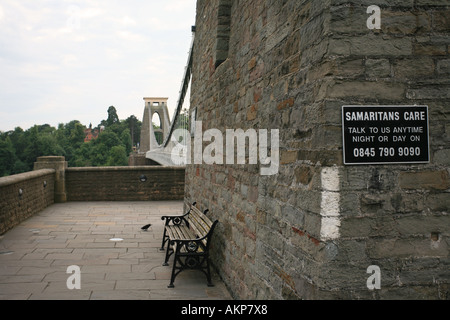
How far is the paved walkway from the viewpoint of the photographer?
13.1 ft

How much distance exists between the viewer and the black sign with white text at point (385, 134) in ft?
6.93

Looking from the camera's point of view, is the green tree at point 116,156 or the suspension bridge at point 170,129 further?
the green tree at point 116,156

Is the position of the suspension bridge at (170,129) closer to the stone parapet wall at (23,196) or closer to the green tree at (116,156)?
the stone parapet wall at (23,196)

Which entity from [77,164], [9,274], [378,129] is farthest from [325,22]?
[77,164]

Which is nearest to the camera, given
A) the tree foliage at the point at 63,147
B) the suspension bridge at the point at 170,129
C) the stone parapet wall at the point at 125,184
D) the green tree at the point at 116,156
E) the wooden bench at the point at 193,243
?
the wooden bench at the point at 193,243

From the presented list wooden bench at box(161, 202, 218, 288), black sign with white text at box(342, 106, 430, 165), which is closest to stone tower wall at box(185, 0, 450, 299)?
black sign with white text at box(342, 106, 430, 165)

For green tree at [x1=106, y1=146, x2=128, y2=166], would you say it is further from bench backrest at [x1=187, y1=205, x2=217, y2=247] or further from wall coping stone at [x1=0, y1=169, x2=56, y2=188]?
bench backrest at [x1=187, y1=205, x2=217, y2=247]

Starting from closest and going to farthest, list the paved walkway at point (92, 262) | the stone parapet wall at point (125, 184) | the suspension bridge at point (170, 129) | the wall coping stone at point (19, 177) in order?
the paved walkway at point (92, 262), the wall coping stone at point (19, 177), the stone parapet wall at point (125, 184), the suspension bridge at point (170, 129)

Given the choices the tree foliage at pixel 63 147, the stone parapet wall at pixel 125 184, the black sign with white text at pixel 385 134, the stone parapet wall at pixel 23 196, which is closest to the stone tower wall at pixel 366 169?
the black sign with white text at pixel 385 134

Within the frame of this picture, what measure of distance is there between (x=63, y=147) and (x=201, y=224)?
209ft

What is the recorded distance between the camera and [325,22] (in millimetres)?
2127

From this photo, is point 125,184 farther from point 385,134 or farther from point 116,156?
point 116,156

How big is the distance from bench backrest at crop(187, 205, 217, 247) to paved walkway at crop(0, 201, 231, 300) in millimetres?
465

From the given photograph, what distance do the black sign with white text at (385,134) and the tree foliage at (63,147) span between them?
49.3 metres
